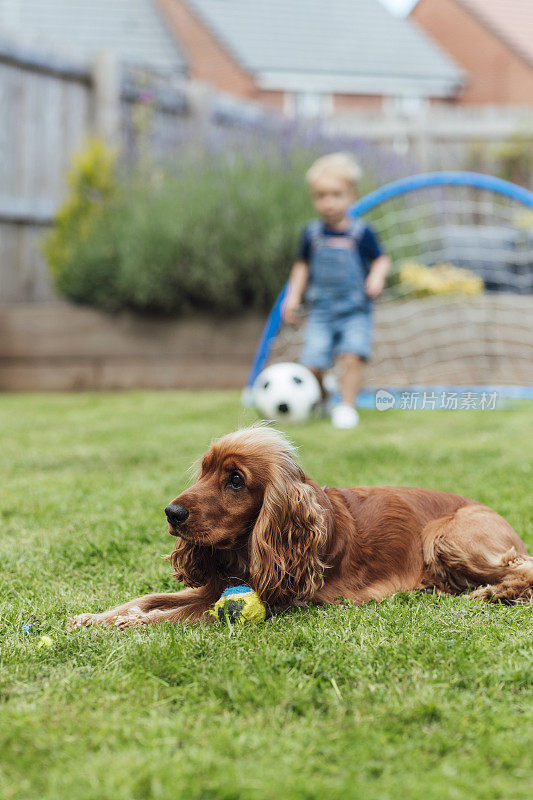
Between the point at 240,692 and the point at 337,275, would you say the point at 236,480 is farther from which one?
the point at 337,275

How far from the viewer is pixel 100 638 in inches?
98.8

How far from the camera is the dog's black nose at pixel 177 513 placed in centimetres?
258

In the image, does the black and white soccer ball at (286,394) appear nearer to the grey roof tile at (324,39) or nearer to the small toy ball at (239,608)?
the small toy ball at (239,608)

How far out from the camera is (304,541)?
272 cm

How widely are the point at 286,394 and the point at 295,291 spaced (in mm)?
1054

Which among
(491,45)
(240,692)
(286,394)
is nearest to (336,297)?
(286,394)

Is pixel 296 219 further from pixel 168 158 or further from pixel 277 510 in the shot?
pixel 277 510

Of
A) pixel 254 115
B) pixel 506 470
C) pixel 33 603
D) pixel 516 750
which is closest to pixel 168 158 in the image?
pixel 254 115

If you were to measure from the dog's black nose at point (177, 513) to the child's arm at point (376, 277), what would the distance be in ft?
15.9

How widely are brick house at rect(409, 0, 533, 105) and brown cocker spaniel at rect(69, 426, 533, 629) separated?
28.2m

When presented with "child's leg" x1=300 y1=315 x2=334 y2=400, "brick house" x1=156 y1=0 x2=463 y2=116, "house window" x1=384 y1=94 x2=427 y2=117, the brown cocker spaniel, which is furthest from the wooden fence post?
"house window" x1=384 y1=94 x2=427 y2=117

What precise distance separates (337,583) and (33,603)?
1.00 m

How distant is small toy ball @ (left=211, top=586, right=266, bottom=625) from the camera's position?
104 inches

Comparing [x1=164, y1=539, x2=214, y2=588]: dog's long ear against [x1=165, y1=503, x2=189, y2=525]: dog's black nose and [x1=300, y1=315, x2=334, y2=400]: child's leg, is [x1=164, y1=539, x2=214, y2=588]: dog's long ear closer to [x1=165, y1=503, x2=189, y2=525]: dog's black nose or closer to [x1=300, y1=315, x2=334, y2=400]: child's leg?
[x1=165, y1=503, x2=189, y2=525]: dog's black nose
